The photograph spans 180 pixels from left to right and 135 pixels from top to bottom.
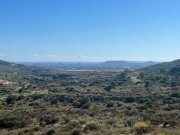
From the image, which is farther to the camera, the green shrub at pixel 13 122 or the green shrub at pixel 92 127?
the green shrub at pixel 13 122

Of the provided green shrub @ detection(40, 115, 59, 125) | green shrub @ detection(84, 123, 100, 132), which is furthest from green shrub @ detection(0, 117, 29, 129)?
green shrub @ detection(84, 123, 100, 132)

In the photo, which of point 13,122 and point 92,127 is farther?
point 13,122

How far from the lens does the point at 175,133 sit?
17438mm

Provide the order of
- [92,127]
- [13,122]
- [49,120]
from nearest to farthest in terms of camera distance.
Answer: [92,127] < [49,120] < [13,122]

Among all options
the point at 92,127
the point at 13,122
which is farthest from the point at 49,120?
the point at 92,127

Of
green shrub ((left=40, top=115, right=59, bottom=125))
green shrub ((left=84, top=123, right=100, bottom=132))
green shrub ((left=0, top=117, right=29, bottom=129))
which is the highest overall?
Answer: green shrub ((left=84, top=123, right=100, bottom=132))

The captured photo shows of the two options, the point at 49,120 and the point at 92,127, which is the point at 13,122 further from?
the point at 92,127

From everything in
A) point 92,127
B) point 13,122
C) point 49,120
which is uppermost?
point 92,127

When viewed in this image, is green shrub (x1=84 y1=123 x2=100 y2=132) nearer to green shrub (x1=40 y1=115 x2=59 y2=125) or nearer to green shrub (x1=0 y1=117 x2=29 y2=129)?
green shrub (x1=40 y1=115 x2=59 y2=125)

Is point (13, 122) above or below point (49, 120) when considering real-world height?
below

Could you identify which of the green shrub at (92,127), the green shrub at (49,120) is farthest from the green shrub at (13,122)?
the green shrub at (92,127)

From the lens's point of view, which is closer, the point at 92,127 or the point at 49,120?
the point at 92,127

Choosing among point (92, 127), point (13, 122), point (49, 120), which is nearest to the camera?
A: point (92, 127)

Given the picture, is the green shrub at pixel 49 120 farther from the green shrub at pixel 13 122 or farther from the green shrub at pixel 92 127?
the green shrub at pixel 92 127
